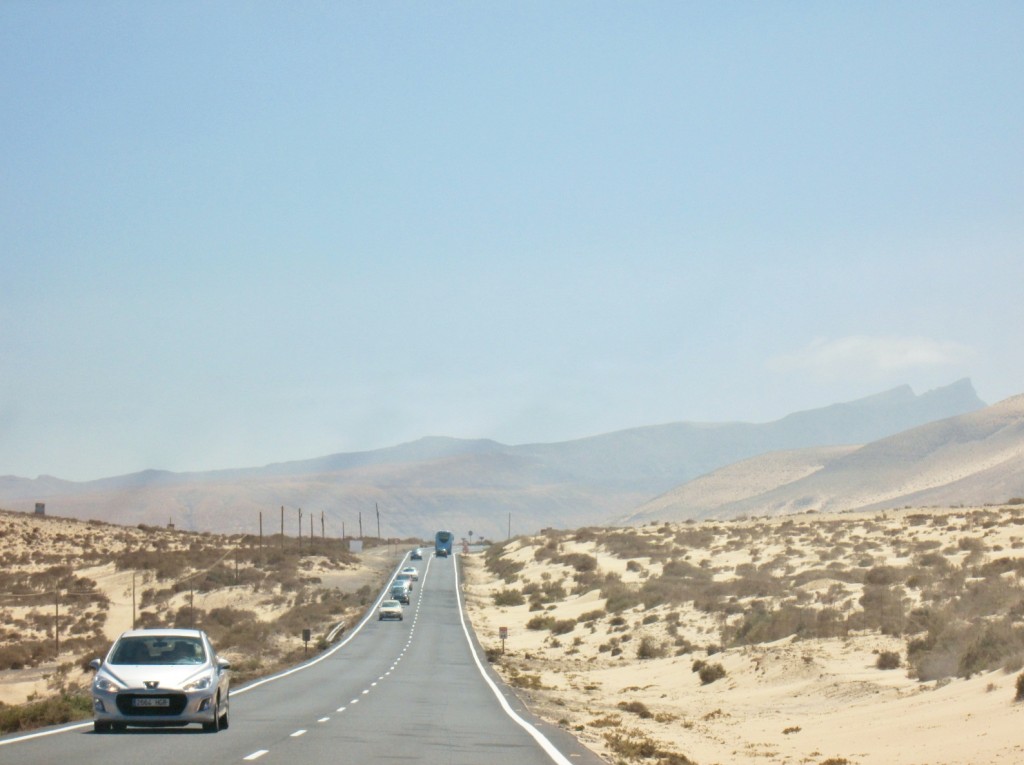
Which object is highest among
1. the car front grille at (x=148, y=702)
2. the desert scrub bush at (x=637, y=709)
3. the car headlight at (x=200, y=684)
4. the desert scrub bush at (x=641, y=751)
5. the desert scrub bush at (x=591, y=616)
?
the car headlight at (x=200, y=684)

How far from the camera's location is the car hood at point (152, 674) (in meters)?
18.2

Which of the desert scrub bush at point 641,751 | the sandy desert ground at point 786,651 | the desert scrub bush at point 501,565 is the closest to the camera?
the desert scrub bush at point 641,751

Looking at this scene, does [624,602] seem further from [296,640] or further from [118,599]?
[118,599]

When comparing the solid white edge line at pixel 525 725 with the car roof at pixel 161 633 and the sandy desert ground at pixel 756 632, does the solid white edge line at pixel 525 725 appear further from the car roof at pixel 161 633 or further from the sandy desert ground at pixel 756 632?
the car roof at pixel 161 633

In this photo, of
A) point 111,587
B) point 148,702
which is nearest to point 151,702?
point 148,702

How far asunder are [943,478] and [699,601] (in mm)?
151324

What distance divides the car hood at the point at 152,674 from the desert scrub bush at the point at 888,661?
59.4ft

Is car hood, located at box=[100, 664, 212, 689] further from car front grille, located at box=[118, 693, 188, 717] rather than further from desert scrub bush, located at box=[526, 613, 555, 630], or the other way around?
desert scrub bush, located at box=[526, 613, 555, 630]

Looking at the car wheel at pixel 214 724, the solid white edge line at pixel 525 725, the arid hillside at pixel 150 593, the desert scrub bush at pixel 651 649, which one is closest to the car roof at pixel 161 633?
the car wheel at pixel 214 724

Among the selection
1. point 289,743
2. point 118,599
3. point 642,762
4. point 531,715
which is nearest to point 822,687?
point 531,715

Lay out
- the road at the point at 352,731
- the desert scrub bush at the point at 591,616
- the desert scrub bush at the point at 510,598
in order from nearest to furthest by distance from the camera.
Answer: the road at the point at 352,731 < the desert scrub bush at the point at 591,616 < the desert scrub bush at the point at 510,598

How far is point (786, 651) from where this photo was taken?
3572cm

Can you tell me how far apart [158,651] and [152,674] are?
1103 millimetres

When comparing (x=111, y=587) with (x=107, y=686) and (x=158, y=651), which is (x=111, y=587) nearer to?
(x=158, y=651)
